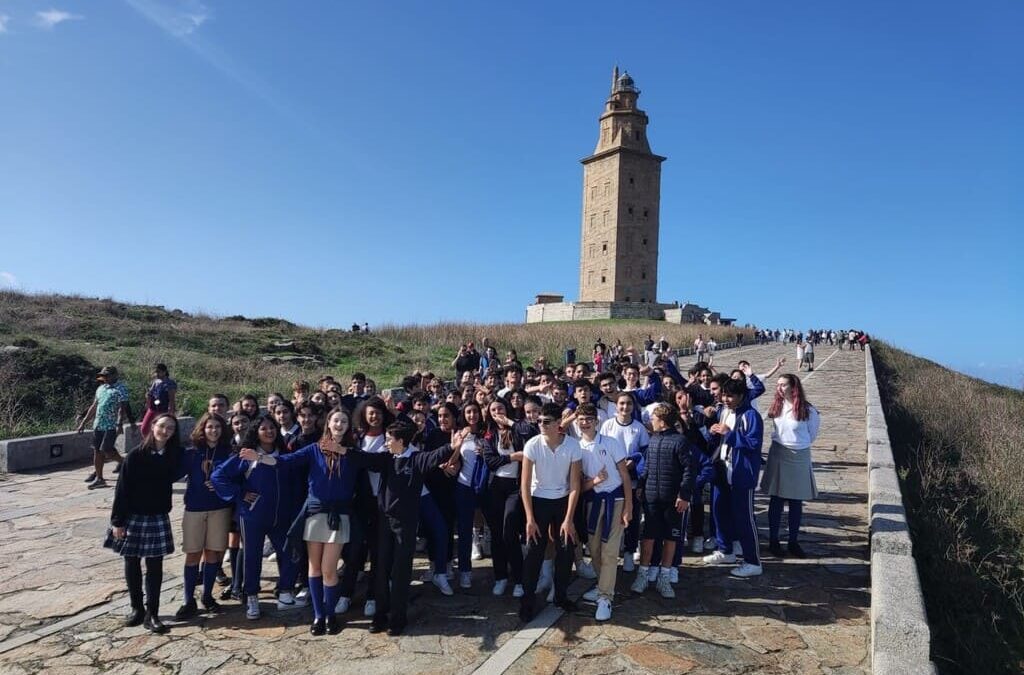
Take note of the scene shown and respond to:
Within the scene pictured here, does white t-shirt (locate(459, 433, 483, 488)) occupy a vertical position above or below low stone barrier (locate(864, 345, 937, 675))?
above

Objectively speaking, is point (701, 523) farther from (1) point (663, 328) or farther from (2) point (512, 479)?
(1) point (663, 328)

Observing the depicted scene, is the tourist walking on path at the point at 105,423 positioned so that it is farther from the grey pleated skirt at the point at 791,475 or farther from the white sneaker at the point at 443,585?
the grey pleated skirt at the point at 791,475

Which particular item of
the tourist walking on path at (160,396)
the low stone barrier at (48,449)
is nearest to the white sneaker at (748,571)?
the tourist walking on path at (160,396)

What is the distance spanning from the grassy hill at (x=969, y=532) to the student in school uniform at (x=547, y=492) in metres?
2.86

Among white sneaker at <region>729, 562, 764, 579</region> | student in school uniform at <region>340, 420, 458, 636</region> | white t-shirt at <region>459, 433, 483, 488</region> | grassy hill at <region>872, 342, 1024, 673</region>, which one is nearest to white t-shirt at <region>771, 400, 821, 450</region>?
white sneaker at <region>729, 562, 764, 579</region>

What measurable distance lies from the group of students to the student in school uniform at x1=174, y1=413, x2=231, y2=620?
0.03 ft

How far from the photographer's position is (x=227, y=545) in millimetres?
4797

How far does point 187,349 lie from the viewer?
20.0 m

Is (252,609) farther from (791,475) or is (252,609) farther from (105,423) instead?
(105,423)

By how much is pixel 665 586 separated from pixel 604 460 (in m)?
1.19

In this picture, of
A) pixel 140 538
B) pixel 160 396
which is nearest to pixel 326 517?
pixel 140 538

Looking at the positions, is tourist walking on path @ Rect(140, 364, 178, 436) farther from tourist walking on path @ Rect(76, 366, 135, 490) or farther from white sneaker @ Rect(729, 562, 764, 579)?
white sneaker @ Rect(729, 562, 764, 579)

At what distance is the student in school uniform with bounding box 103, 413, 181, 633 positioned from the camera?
4395 mm

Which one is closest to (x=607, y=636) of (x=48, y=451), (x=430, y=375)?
(x=430, y=375)
